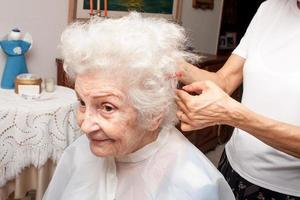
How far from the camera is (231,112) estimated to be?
950mm

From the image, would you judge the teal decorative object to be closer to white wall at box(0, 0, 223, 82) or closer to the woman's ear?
white wall at box(0, 0, 223, 82)

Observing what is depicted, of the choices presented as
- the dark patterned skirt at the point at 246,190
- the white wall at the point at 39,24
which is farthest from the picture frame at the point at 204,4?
the dark patterned skirt at the point at 246,190

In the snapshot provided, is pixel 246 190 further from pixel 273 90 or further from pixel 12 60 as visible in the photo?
pixel 12 60

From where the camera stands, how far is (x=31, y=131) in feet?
6.12

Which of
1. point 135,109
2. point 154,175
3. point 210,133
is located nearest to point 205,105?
point 135,109

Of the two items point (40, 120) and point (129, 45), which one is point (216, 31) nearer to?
point (40, 120)

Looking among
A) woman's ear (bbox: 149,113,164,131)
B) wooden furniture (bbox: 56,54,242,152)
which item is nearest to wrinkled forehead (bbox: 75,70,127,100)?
woman's ear (bbox: 149,113,164,131)

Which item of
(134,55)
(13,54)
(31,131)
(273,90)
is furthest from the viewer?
(13,54)

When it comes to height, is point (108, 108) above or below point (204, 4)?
below

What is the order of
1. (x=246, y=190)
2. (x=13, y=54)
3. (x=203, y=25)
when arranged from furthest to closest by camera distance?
(x=203, y=25) → (x=13, y=54) → (x=246, y=190)

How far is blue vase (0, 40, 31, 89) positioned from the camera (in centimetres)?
221

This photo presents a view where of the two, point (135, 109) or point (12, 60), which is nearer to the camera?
point (135, 109)

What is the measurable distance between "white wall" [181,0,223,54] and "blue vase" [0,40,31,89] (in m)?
1.89

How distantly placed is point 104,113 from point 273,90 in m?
0.59
